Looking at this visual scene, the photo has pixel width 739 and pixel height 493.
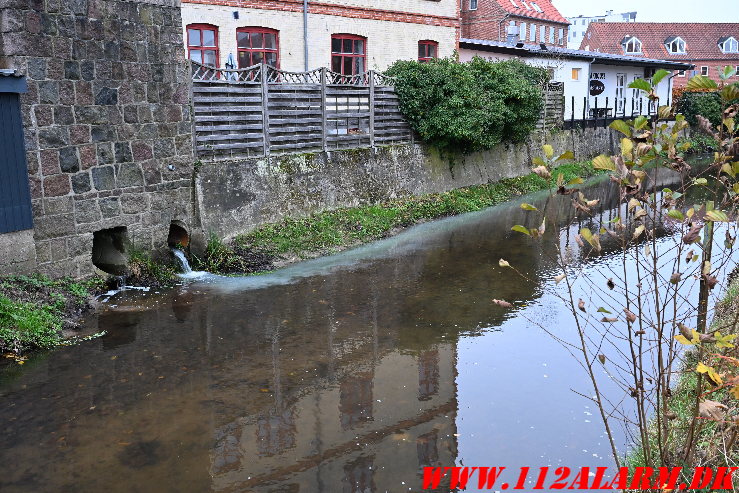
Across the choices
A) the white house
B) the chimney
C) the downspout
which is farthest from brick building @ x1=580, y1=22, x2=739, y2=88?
the downspout

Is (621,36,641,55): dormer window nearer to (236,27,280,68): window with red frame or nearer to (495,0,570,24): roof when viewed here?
(495,0,570,24): roof

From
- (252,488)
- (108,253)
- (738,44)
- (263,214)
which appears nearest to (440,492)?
(252,488)

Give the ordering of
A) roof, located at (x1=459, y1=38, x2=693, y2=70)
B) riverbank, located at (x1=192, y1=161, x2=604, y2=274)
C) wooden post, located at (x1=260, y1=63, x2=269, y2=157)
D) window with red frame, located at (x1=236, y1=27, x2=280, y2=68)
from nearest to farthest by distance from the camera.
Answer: riverbank, located at (x1=192, y1=161, x2=604, y2=274) → wooden post, located at (x1=260, y1=63, x2=269, y2=157) → window with red frame, located at (x1=236, y1=27, x2=280, y2=68) → roof, located at (x1=459, y1=38, x2=693, y2=70)

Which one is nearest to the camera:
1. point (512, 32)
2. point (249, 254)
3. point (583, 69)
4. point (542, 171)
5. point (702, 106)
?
point (542, 171)

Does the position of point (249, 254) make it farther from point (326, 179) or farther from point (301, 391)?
point (301, 391)

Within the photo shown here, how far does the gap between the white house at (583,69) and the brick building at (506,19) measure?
41.2 feet

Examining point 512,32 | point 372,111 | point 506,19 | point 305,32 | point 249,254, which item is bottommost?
point 249,254

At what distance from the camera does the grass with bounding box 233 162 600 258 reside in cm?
1176

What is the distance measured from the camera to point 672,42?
2426 inches

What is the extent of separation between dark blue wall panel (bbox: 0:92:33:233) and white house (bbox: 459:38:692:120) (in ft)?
61.9

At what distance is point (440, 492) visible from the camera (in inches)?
195

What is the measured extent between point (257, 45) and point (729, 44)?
5526cm

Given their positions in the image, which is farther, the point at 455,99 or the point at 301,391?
the point at 455,99

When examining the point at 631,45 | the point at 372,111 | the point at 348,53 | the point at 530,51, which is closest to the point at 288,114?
the point at 372,111
